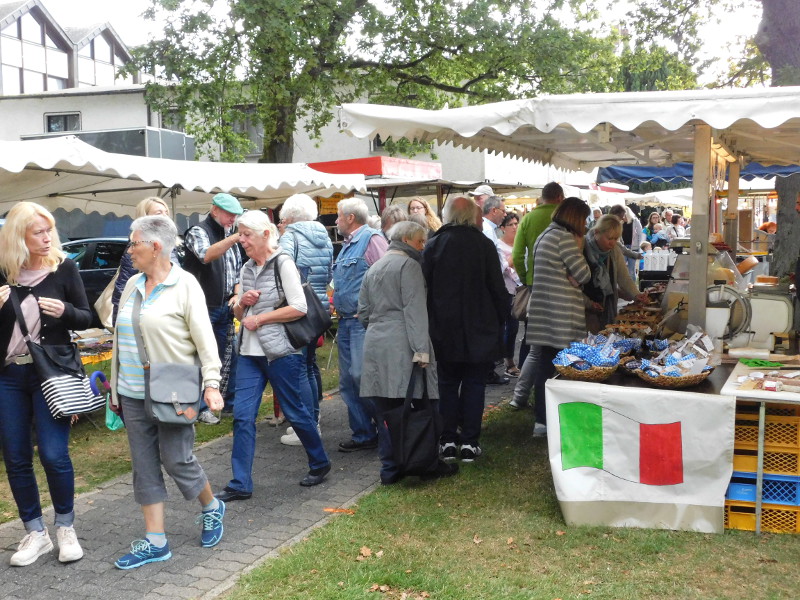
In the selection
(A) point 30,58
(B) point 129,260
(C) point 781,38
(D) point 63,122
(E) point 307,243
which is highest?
(A) point 30,58

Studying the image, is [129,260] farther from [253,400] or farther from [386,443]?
[386,443]

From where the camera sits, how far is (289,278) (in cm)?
481

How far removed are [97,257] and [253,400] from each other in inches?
422

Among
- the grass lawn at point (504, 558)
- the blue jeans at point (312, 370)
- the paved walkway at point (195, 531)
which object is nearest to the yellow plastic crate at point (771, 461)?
the grass lawn at point (504, 558)

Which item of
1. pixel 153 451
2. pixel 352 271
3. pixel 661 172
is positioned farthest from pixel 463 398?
pixel 661 172

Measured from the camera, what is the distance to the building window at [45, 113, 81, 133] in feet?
94.2

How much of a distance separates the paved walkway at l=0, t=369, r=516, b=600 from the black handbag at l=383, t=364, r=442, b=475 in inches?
14.3

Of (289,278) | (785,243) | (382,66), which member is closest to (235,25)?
(382,66)

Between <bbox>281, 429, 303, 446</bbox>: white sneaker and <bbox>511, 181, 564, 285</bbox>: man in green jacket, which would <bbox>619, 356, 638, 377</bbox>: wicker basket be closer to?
<bbox>511, 181, 564, 285</bbox>: man in green jacket

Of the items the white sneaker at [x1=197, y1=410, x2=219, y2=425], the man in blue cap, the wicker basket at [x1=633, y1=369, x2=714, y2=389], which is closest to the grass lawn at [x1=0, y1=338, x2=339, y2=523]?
the white sneaker at [x1=197, y1=410, x2=219, y2=425]

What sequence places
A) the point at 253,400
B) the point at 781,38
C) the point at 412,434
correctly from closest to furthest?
1. the point at 253,400
2. the point at 412,434
3. the point at 781,38

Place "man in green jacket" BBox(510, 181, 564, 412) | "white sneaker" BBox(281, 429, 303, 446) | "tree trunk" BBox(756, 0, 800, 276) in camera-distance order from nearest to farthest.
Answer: "white sneaker" BBox(281, 429, 303, 446) → "man in green jacket" BBox(510, 181, 564, 412) → "tree trunk" BBox(756, 0, 800, 276)

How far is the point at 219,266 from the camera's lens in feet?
22.3

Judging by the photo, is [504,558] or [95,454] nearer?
[504,558]
